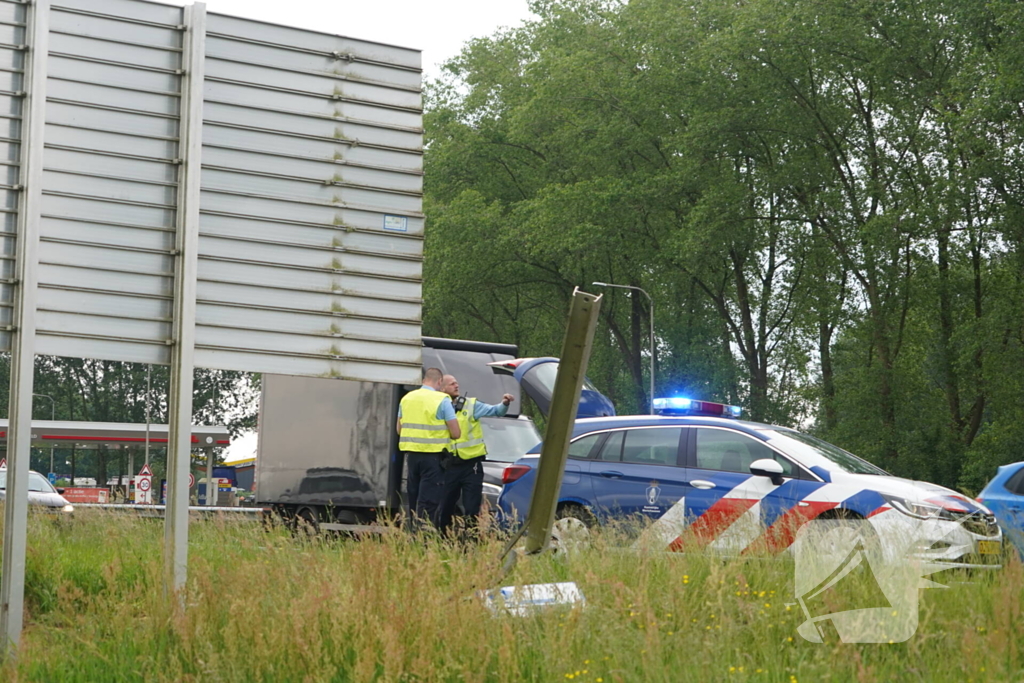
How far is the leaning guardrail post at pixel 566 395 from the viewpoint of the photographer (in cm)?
491

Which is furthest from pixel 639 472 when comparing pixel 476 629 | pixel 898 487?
pixel 476 629

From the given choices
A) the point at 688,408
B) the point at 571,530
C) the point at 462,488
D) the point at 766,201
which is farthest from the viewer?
the point at 766,201

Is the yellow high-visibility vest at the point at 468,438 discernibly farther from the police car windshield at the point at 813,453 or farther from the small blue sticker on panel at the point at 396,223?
the small blue sticker on panel at the point at 396,223

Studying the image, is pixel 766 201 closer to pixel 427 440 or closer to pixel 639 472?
pixel 639 472

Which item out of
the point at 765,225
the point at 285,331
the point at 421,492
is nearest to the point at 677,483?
the point at 421,492

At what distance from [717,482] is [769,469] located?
22.4 inches

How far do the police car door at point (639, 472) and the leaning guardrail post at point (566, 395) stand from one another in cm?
603

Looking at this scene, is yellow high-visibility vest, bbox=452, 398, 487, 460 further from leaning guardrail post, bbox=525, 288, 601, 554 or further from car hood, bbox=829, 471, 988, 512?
leaning guardrail post, bbox=525, 288, 601, 554

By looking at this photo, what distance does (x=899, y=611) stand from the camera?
5871 millimetres

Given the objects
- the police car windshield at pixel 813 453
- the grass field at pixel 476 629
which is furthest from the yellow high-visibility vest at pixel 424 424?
the grass field at pixel 476 629

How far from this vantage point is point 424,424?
35.9ft

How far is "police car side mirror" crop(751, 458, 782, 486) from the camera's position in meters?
10.4

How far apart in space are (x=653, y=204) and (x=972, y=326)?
10737 mm

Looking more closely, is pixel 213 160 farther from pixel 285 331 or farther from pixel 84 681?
pixel 84 681
